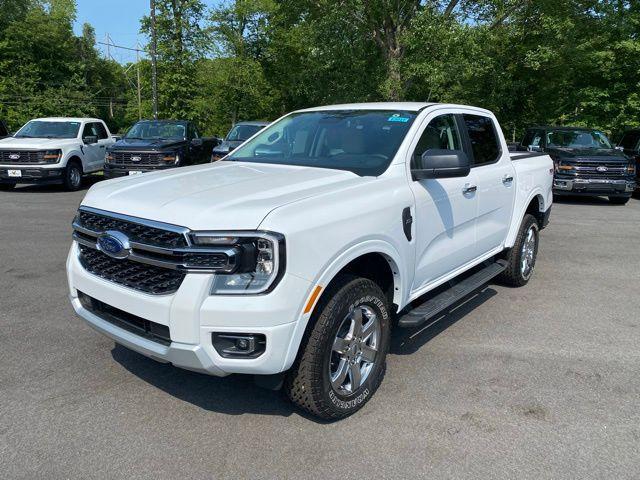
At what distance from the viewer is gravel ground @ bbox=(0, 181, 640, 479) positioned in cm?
279

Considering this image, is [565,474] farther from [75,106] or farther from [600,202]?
[75,106]

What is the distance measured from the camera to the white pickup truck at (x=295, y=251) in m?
2.69

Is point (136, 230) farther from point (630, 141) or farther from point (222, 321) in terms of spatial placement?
point (630, 141)

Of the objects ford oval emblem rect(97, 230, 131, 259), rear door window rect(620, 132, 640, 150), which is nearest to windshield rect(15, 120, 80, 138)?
ford oval emblem rect(97, 230, 131, 259)

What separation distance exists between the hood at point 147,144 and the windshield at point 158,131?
288 mm

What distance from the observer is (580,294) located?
19.1ft

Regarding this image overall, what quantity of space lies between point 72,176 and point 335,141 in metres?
12.1

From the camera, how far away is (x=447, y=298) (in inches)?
163

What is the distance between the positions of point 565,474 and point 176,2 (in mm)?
29500

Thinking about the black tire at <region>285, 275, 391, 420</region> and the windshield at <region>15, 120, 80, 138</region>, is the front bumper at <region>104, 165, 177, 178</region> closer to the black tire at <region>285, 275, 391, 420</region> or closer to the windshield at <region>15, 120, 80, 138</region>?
the windshield at <region>15, 120, 80, 138</region>

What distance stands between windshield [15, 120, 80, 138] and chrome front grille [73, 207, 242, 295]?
516 inches

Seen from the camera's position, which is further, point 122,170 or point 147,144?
point 147,144

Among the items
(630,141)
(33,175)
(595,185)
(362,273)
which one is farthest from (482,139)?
(630,141)

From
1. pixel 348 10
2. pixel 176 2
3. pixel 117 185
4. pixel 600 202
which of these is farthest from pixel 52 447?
pixel 176 2
